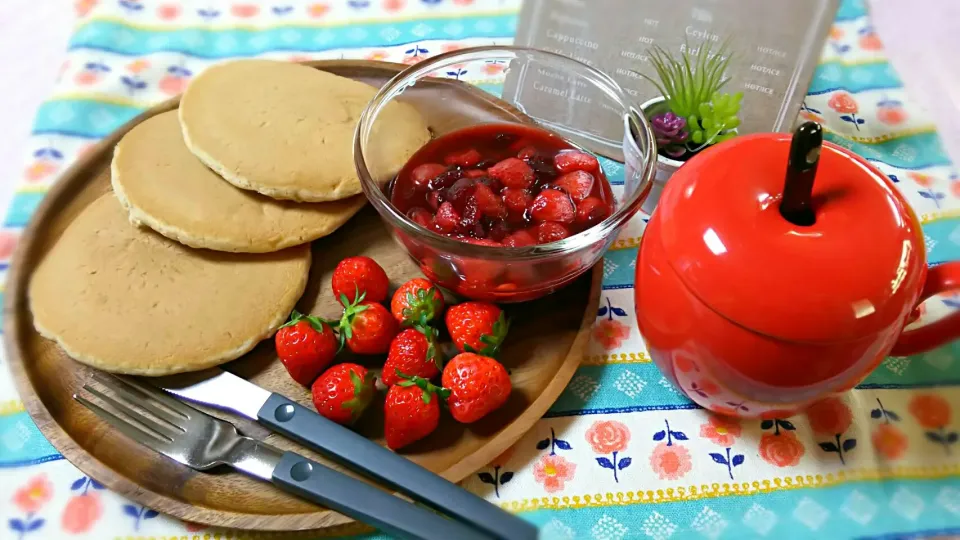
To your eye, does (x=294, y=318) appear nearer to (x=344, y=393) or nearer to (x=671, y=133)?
(x=344, y=393)

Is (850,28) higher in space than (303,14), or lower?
higher

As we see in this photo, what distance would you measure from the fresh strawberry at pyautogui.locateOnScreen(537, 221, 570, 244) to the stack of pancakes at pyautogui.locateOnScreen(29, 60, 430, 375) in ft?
1.11

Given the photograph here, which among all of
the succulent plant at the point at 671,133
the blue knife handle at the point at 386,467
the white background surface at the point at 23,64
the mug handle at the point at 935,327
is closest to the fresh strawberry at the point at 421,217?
the blue knife handle at the point at 386,467

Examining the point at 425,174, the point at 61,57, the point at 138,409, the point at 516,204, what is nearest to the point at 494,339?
the point at 516,204

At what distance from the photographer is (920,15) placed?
1.85 m

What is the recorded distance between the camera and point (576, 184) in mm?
1245

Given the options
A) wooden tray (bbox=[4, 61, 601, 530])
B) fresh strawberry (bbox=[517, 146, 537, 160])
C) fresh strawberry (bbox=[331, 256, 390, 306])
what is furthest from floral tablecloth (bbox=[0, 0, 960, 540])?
fresh strawberry (bbox=[331, 256, 390, 306])

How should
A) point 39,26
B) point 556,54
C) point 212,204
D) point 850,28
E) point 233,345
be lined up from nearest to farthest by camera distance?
point 233,345 < point 212,204 < point 556,54 < point 850,28 < point 39,26

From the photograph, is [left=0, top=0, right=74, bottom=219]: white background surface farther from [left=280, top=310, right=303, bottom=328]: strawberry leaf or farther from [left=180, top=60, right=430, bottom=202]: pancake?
[left=280, top=310, right=303, bottom=328]: strawberry leaf

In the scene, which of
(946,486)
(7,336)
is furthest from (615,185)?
(7,336)

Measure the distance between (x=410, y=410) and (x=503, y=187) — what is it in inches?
17.1

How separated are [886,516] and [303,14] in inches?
67.6

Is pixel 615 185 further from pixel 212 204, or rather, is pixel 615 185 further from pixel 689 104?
pixel 212 204

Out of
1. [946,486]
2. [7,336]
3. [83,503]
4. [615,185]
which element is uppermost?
[615,185]
